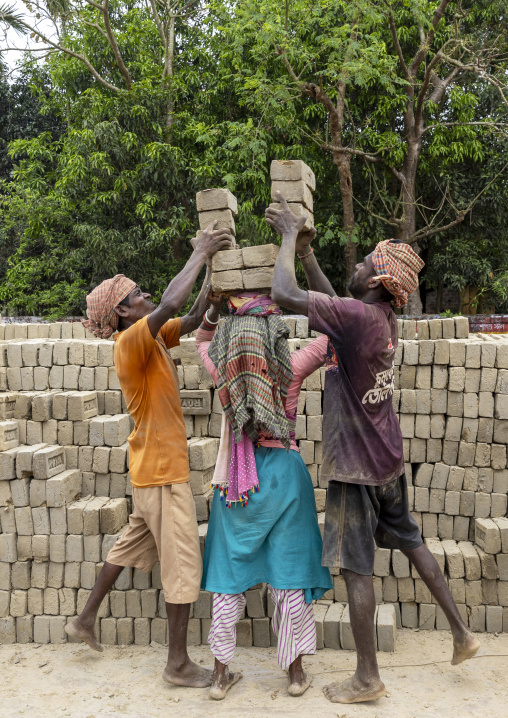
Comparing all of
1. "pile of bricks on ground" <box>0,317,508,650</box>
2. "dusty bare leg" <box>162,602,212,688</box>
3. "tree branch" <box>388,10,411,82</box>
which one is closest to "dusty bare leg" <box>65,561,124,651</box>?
"pile of bricks on ground" <box>0,317,508,650</box>

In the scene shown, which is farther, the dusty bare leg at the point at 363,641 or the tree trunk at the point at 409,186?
the tree trunk at the point at 409,186

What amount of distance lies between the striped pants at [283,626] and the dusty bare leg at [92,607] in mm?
692

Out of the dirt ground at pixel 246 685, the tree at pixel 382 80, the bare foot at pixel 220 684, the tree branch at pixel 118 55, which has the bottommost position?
the dirt ground at pixel 246 685

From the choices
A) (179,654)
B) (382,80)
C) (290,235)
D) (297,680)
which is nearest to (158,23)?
(382,80)

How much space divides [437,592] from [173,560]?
4.41 ft

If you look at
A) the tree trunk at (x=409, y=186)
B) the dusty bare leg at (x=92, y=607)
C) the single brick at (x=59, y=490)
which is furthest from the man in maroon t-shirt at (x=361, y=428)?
the tree trunk at (x=409, y=186)

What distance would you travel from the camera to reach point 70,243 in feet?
49.9

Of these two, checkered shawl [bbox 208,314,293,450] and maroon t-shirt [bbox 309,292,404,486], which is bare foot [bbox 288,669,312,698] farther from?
checkered shawl [bbox 208,314,293,450]

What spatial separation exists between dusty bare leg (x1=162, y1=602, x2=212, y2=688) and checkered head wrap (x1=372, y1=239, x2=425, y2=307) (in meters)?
1.93

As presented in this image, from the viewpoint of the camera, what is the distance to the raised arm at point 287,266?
2.74m

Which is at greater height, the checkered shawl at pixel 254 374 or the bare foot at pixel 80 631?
the checkered shawl at pixel 254 374

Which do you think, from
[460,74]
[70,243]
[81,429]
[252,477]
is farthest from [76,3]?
[252,477]

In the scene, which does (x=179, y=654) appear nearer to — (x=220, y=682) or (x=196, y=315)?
(x=220, y=682)

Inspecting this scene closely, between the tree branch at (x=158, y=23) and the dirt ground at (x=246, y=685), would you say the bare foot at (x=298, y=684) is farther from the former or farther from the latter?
the tree branch at (x=158, y=23)
